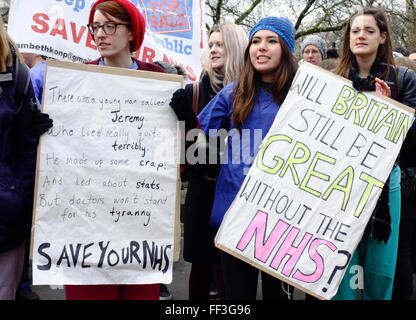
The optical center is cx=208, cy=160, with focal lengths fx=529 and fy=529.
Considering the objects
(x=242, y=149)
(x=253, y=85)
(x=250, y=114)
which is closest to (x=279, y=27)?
(x=253, y=85)

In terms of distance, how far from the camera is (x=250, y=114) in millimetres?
2582

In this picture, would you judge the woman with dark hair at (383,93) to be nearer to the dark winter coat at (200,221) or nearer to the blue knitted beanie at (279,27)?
the blue knitted beanie at (279,27)

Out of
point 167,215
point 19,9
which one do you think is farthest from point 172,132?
point 19,9

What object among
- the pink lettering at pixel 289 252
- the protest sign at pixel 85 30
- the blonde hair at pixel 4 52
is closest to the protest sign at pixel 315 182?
the pink lettering at pixel 289 252

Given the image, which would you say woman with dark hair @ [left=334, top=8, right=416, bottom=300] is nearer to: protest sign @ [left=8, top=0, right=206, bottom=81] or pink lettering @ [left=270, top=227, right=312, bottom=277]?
pink lettering @ [left=270, top=227, right=312, bottom=277]

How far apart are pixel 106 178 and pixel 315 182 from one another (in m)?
0.98

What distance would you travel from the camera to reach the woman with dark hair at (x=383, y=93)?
271 centimetres

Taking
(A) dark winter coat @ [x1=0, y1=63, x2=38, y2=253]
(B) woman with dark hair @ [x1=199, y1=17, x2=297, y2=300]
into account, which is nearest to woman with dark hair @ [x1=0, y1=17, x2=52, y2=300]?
(A) dark winter coat @ [x1=0, y1=63, x2=38, y2=253]

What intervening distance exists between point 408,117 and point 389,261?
77 cm

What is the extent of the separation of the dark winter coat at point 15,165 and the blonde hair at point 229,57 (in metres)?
1.27

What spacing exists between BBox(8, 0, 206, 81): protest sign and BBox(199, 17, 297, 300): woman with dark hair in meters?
2.03

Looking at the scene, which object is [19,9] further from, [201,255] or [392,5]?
[392,5]

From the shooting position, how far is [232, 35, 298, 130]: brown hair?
8.44ft

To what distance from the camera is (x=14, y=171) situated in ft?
7.79
